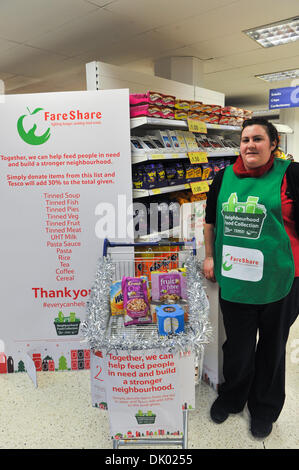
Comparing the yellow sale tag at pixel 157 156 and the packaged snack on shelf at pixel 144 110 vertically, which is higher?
the packaged snack on shelf at pixel 144 110

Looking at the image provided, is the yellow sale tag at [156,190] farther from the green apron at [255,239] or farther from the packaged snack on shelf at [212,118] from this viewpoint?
the packaged snack on shelf at [212,118]

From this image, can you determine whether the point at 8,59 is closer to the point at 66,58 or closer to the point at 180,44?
the point at 66,58

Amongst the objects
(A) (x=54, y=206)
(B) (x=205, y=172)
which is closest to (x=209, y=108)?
(B) (x=205, y=172)

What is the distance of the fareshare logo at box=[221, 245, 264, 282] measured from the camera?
1.76 metres

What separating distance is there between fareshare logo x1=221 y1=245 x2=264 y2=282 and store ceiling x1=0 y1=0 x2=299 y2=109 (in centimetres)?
263

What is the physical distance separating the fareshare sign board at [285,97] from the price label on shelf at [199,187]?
16.6ft

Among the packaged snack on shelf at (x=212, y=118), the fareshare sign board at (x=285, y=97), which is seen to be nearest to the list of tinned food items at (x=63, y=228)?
the packaged snack on shelf at (x=212, y=118)

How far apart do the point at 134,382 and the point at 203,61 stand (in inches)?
208

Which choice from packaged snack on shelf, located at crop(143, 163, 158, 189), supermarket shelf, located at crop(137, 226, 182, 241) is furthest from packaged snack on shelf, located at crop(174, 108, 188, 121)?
supermarket shelf, located at crop(137, 226, 182, 241)

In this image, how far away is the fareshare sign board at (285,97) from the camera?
7105 millimetres

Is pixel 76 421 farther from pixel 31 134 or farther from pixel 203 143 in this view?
pixel 203 143
